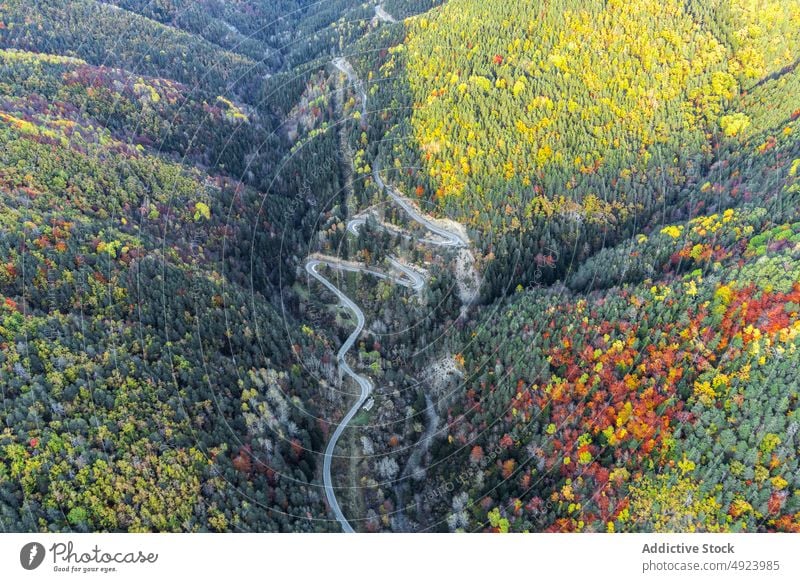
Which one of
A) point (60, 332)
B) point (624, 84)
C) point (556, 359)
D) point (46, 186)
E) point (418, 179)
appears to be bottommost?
point (60, 332)

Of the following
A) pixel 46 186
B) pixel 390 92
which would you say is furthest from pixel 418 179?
Answer: pixel 46 186

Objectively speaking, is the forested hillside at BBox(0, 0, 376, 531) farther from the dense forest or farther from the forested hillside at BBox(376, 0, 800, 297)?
the forested hillside at BBox(376, 0, 800, 297)

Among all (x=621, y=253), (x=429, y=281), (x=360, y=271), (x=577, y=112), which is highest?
(x=577, y=112)

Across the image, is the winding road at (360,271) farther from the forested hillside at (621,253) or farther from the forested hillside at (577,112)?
the forested hillside at (621,253)

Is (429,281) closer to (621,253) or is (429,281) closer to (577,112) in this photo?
(621,253)

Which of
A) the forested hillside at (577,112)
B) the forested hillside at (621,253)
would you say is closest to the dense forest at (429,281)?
the forested hillside at (621,253)

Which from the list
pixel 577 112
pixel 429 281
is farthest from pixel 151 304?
pixel 577 112

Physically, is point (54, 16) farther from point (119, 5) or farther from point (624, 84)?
point (624, 84)

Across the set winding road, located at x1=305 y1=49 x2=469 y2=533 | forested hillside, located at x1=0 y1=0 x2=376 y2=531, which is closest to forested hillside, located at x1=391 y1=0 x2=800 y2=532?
winding road, located at x1=305 y1=49 x2=469 y2=533
